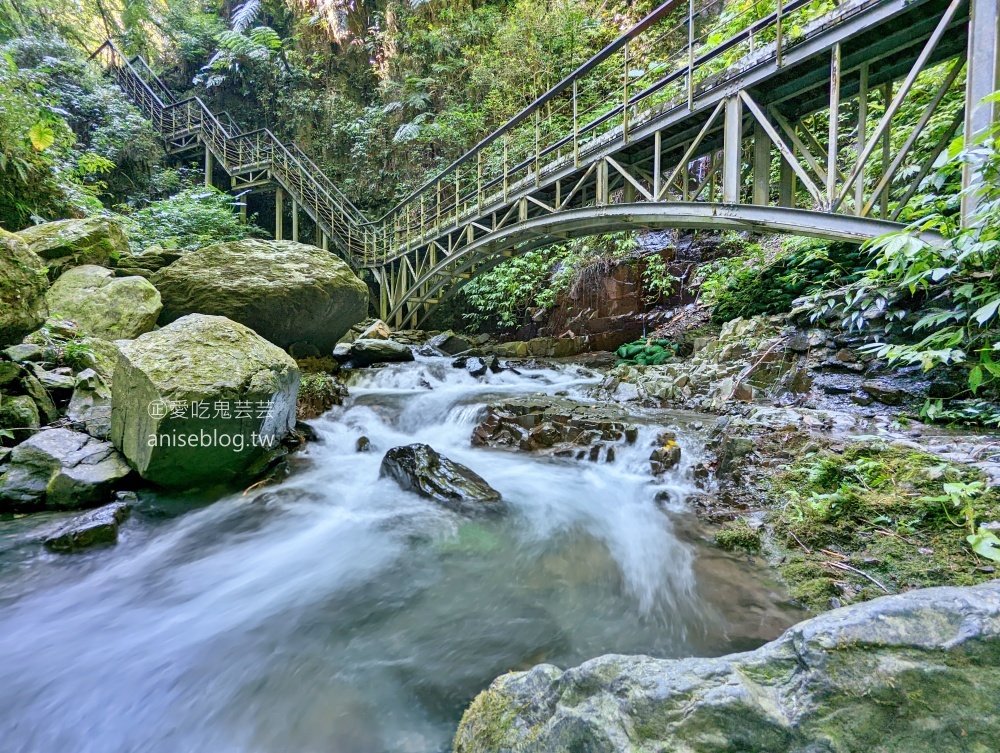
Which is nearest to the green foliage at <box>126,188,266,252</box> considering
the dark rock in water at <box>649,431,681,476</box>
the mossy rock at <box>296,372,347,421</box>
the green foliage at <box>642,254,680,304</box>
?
the mossy rock at <box>296,372,347,421</box>

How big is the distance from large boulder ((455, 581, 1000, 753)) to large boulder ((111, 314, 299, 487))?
11.6 ft

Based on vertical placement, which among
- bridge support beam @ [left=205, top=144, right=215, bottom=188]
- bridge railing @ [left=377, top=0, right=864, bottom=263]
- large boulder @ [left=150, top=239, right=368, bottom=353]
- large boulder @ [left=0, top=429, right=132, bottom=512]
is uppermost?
bridge support beam @ [left=205, top=144, right=215, bottom=188]

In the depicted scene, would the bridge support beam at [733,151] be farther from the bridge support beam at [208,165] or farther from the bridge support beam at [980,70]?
the bridge support beam at [208,165]

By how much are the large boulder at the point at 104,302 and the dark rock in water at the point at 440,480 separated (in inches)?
147

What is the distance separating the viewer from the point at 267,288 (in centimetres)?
674

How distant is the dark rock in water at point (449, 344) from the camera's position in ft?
38.4

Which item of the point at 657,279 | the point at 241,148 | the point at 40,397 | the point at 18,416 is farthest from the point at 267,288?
the point at 241,148

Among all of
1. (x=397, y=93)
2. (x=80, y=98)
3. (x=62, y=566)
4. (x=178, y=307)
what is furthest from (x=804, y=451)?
(x=80, y=98)

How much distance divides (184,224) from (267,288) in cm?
602

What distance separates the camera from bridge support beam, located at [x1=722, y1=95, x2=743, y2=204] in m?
5.27

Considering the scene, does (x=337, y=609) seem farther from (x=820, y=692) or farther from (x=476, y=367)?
(x=476, y=367)

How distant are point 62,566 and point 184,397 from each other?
1319 millimetres

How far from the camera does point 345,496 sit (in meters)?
4.33

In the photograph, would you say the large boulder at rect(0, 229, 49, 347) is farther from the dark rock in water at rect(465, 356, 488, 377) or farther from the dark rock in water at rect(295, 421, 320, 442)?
the dark rock in water at rect(465, 356, 488, 377)
